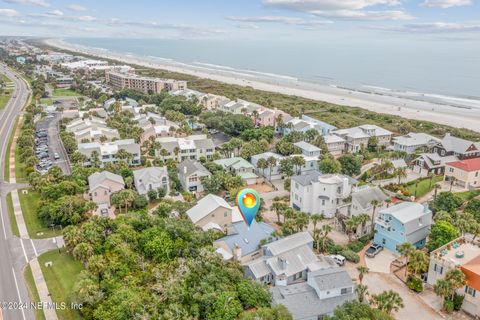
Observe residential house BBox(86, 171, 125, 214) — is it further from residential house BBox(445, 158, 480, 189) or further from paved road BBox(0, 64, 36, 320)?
residential house BBox(445, 158, 480, 189)

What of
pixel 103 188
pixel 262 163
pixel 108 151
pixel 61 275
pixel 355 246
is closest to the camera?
→ pixel 61 275

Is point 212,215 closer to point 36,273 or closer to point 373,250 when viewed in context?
point 373,250

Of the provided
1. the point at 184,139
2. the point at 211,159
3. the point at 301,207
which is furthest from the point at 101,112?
the point at 301,207

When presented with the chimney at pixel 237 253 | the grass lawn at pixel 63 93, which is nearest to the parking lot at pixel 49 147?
the grass lawn at pixel 63 93

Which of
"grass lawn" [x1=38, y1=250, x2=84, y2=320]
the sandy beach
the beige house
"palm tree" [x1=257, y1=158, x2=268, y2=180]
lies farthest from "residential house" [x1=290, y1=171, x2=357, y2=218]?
the sandy beach

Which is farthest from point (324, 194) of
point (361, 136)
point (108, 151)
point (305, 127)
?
point (108, 151)

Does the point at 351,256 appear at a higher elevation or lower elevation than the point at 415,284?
lower

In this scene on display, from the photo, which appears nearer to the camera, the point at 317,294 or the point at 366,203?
the point at 317,294

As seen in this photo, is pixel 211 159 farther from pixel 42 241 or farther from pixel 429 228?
pixel 429 228
